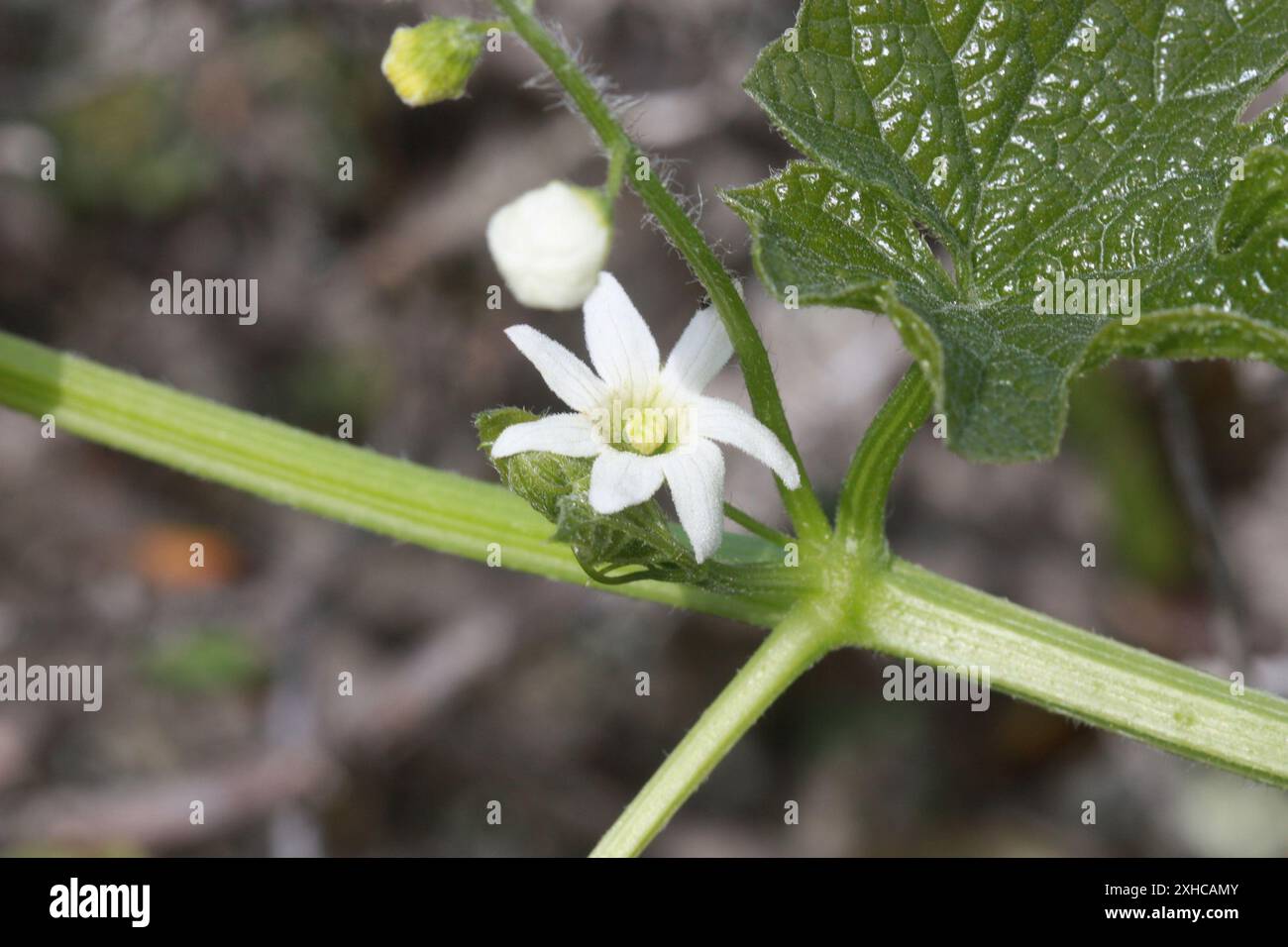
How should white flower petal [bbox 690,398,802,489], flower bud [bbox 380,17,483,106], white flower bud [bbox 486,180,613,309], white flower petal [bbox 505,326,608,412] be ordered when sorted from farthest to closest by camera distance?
white flower petal [bbox 505,326,608,412] → white flower petal [bbox 690,398,802,489] → flower bud [bbox 380,17,483,106] → white flower bud [bbox 486,180,613,309]

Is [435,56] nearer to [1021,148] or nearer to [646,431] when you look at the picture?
[646,431]

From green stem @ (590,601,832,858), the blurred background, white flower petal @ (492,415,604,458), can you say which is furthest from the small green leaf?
the blurred background

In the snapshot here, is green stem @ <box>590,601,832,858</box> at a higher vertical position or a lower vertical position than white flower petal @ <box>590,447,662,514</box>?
lower

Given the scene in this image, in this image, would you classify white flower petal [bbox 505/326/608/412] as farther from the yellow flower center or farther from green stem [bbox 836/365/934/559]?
green stem [bbox 836/365/934/559]

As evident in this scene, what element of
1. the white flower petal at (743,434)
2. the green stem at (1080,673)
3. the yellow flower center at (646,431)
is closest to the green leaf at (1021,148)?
the white flower petal at (743,434)

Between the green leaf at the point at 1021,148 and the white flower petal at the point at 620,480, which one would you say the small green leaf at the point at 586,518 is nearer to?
the white flower petal at the point at 620,480
